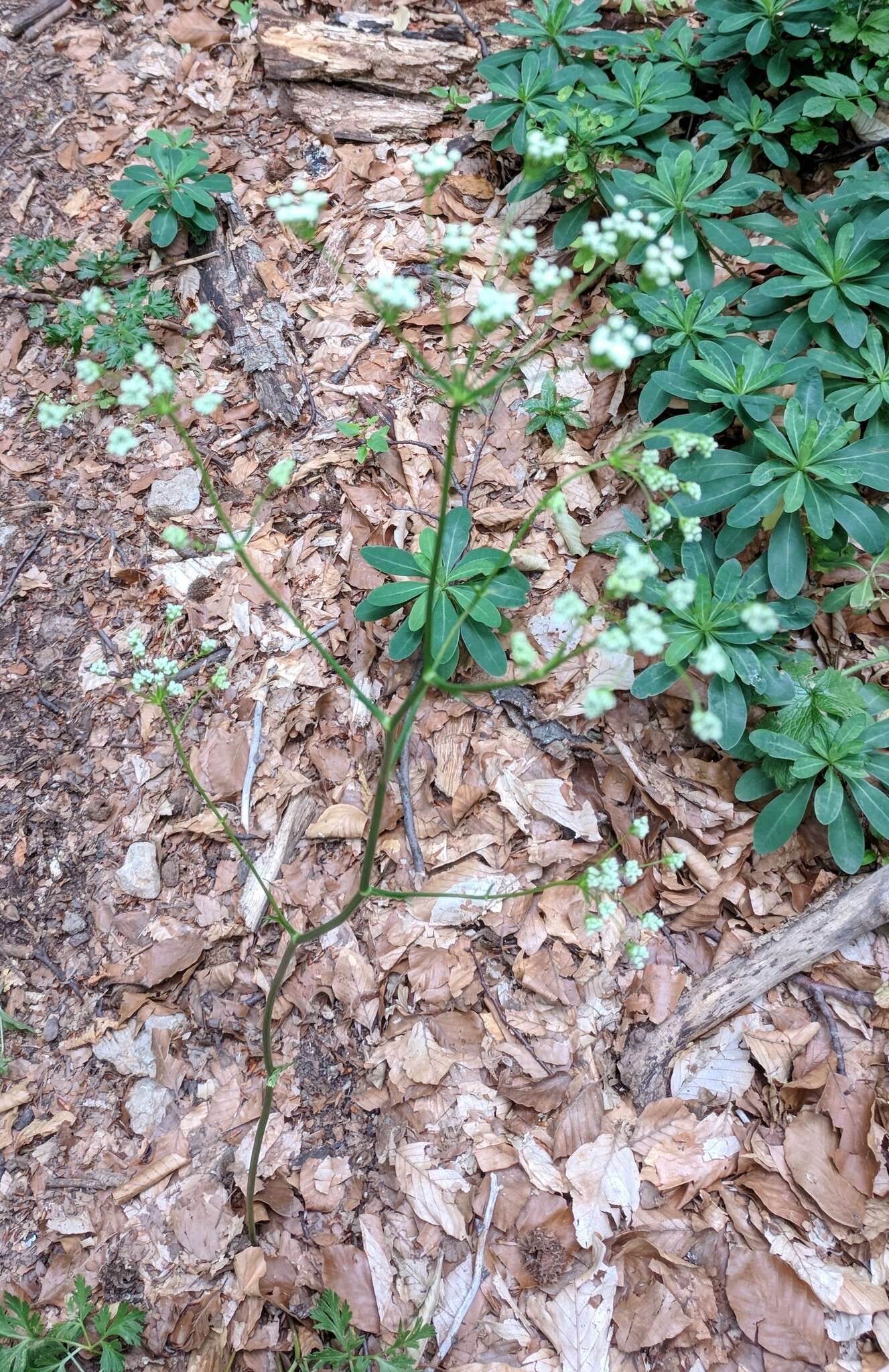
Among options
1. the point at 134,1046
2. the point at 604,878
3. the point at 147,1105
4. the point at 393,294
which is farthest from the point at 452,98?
the point at 147,1105

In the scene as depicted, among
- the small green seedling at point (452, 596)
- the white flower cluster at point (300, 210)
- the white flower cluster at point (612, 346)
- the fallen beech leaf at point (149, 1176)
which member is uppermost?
the white flower cluster at point (300, 210)

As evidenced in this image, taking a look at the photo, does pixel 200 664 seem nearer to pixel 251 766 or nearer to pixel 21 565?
pixel 251 766

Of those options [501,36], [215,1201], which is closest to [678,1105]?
[215,1201]

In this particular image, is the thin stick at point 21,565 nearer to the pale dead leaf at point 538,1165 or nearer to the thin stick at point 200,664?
the thin stick at point 200,664

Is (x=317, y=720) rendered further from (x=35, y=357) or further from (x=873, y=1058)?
(x=35, y=357)

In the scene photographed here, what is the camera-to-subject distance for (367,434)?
12.0ft

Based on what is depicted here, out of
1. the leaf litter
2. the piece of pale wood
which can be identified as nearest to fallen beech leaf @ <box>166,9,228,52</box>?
the leaf litter

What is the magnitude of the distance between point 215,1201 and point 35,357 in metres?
4.04

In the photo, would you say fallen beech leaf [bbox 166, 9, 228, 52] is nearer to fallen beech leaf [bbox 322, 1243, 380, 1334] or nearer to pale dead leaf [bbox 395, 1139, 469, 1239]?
pale dead leaf [bbox 395, 1139, 469, 1239]

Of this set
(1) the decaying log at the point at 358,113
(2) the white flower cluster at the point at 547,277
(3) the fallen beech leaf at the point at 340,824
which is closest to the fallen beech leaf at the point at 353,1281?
(3) the fallen beech leaf at the point at 340,824

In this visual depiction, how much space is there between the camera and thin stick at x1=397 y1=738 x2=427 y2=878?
117 inches

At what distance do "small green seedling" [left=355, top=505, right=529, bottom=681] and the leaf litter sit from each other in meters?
0.25

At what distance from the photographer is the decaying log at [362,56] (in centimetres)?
429

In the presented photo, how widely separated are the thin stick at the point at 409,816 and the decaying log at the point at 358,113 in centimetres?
341
